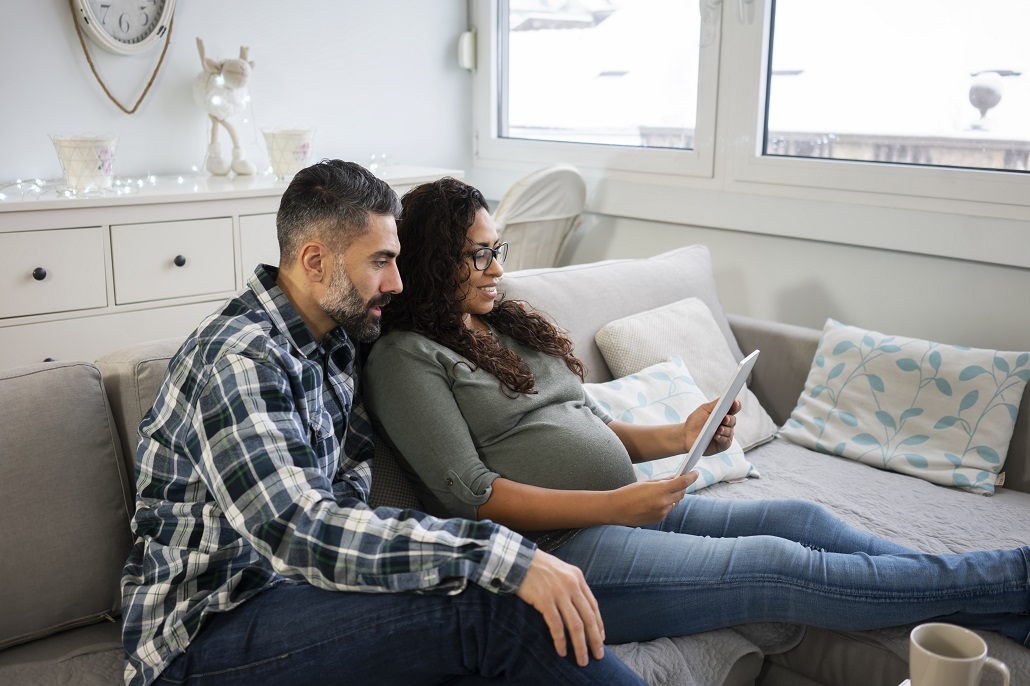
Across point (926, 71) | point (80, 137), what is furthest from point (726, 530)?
point (80, 137)

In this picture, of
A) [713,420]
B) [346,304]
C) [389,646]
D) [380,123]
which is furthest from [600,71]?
A: [389,646]

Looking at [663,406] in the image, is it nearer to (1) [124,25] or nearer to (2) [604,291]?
(2) [604,291]

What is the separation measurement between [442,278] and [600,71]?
6.55 feet

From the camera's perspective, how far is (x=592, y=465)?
5.25ft

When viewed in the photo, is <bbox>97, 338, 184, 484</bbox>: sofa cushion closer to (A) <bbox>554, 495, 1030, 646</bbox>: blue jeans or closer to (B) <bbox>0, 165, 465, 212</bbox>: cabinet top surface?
(A) <bbox>554, 495, 1030, 646</bbox>: blue jeans

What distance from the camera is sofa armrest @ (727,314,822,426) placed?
242 cm

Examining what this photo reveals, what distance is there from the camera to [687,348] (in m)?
2.29

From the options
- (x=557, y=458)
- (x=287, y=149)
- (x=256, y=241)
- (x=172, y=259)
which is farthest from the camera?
(x=287, y=149)

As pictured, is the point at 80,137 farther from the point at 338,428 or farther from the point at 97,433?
the point at 338,428

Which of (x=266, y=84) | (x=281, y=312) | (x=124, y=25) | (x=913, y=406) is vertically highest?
(x=124, y=25)

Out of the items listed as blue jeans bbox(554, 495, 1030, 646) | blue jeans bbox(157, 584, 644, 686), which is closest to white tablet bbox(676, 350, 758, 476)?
blue jeans bbox(554, 495, 1030, 646)

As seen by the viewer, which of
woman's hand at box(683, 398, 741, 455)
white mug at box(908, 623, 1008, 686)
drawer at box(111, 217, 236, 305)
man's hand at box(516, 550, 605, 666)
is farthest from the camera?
drawer at box(111, 217, 236, 305)

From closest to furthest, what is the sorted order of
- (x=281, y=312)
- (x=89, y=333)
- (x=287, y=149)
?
(x=281, y=312), (x=89, y=333), (x=287, y=149)

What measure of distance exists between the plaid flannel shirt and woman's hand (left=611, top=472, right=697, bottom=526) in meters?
0.34
